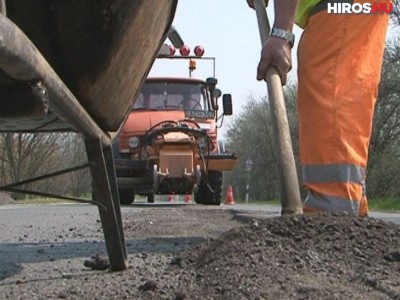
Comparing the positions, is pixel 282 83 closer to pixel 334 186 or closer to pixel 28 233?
pixel 334 186

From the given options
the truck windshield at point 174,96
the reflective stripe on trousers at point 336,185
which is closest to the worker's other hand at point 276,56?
the reflective stripe on trousers at point 336,185

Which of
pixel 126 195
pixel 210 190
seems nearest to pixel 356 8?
pixel 210 190

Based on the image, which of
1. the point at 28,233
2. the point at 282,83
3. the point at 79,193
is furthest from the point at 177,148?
the point at 79,193

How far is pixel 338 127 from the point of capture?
333 cm

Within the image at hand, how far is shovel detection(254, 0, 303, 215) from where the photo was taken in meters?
3.38

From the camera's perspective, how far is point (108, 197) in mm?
3051

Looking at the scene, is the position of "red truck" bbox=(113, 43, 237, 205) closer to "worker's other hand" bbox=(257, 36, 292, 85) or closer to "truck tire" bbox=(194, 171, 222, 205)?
"truck tire" bbox=(194, 171, 222, 205)

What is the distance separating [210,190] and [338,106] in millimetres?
11296

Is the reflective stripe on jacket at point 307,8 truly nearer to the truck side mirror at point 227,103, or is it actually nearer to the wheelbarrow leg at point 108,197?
the wheelbarrow leg at point 108,197

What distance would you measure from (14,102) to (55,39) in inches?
11.9

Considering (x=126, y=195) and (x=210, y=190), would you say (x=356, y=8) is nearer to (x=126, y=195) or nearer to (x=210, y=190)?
(x=210, y=190)

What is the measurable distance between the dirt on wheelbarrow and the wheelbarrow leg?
0.09 metres

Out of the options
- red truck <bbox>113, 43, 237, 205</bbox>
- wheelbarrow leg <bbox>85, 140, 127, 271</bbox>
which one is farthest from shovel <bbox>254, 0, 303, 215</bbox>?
red truck <bbox>113, 43, 237, 205</bbox>

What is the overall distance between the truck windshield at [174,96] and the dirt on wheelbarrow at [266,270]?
37.2ft
